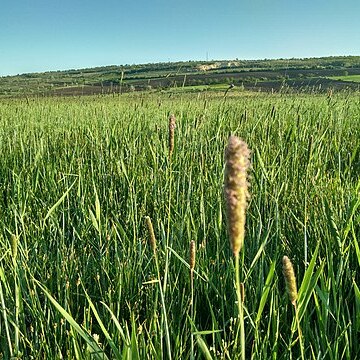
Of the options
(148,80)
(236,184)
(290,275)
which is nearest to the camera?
(236,184)

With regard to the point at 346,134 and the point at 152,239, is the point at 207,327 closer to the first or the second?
the point at 152,239

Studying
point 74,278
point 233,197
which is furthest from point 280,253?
point 233,197

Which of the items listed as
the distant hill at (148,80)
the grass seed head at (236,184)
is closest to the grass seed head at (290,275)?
the grass seed head at (236,184)

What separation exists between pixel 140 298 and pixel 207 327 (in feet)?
0.71

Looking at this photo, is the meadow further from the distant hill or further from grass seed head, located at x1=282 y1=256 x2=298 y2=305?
the distant hill

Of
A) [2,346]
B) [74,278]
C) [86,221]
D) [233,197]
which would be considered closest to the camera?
[233,197]

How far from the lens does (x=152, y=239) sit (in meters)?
0.71

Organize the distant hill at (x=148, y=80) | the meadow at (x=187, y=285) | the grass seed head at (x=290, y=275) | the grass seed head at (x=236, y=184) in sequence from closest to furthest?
1. the grass seed head at (x=236, y=184)
2. the grass seed head at (x=290, y=275)
3. the meadow at (x=187, y=285)
4. the distant hill at (x=148, y=80)

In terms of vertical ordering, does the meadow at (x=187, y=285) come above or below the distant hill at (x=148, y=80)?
below

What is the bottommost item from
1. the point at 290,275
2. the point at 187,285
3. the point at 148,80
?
the point at 187,285

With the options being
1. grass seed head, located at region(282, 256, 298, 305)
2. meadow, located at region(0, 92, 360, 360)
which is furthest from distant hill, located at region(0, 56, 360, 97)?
grass seed head, located at region(282, 256, 298, 305)

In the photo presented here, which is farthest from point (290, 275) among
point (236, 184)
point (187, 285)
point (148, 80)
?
point (148, 80)

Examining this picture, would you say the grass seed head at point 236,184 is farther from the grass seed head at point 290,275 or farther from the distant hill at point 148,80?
the distant hill at point 148,80

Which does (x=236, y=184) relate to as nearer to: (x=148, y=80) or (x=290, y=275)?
(x=290, y=275)
